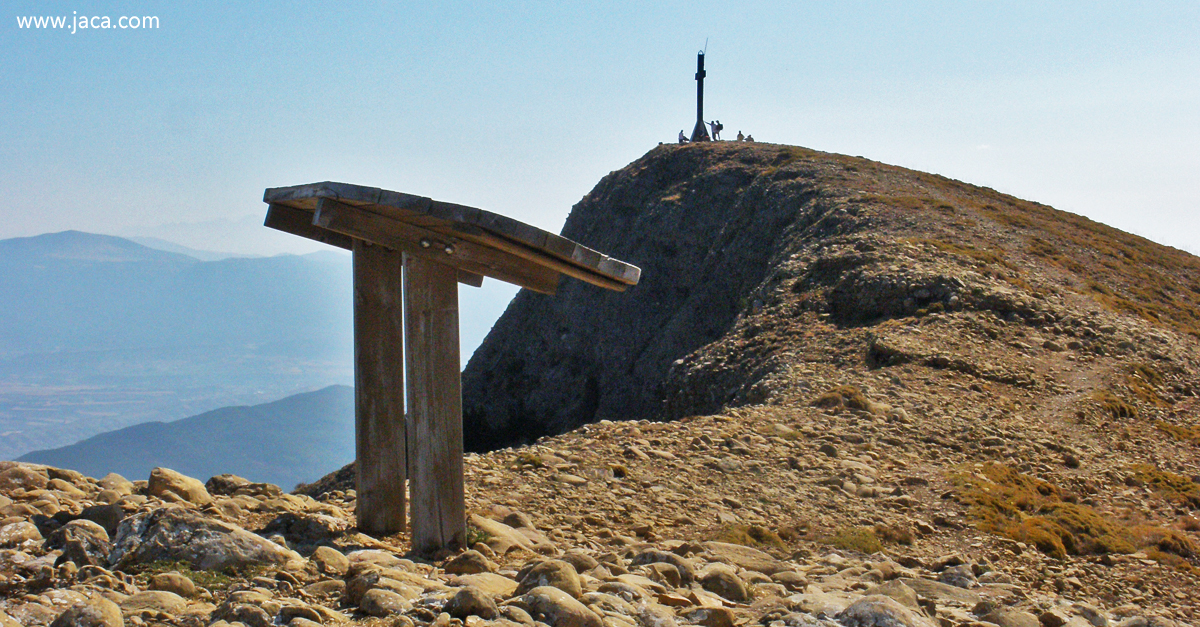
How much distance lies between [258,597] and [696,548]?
4.11 m

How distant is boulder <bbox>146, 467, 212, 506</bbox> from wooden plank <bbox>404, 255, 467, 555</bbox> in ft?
7.21

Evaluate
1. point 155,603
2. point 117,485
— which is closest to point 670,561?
point 155,603

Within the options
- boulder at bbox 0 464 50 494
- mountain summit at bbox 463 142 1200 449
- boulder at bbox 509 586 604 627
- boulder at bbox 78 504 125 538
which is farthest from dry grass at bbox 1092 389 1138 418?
boulder at bbox 0 464 50 494

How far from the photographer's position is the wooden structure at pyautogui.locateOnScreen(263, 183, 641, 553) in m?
7.36

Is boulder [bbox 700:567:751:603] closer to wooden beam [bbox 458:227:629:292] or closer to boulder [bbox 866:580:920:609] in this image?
boulder [bbox 866:580:920:609]

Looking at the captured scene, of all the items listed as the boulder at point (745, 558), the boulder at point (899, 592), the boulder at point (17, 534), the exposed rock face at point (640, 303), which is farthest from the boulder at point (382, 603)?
the exposed rock face at point (640, 303)

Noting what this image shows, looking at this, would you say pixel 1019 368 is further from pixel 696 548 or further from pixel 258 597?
pixel 258 597

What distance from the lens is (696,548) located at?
27.7 feet

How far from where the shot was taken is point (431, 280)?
7.68 m

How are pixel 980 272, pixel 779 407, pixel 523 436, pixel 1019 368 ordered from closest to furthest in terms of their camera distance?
pixel 779 407
pixel 1019 368
pixel 980 272
pixel 523 436

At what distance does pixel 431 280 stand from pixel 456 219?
0.66m

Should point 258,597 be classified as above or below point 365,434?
below

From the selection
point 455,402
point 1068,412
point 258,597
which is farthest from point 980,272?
point 258,597

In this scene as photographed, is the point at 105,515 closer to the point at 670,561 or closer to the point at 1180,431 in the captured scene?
the point at 670,561
